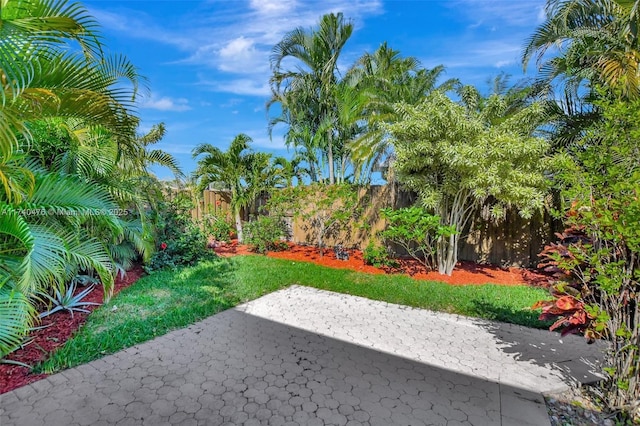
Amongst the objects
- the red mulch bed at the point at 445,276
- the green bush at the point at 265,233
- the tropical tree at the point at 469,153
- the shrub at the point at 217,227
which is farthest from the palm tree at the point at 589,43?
the shrub at the point at 217,227

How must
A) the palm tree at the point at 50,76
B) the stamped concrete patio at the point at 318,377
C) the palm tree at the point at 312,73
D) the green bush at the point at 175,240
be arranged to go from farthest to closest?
the palm tree at the point at 312,73, the green bush at the point at 175,240, the stamped concrete patio at the point at 318,377, the palm tree at the point at 50,76

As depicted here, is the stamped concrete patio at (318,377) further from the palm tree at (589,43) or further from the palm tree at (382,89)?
the palm tree at (589,43)

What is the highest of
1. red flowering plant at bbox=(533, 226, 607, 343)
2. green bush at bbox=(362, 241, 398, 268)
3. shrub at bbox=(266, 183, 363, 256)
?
shrub at bbox=(266, 183, 363, 256)

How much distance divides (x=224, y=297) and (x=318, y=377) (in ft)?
8.54

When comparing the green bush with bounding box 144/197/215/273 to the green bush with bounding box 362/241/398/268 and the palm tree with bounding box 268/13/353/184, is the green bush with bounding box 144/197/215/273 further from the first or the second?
the palm tree with bounding box 268/13/353/184

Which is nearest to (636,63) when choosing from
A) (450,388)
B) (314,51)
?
(450,388)

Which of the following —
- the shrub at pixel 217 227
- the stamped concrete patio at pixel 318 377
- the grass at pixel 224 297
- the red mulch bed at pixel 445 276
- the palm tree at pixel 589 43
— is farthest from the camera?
the shrub at pixel 217 227

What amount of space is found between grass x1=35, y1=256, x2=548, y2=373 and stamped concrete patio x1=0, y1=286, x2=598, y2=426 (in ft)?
0.87

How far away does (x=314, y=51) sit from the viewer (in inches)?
451

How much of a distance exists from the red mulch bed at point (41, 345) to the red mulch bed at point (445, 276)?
4466mm

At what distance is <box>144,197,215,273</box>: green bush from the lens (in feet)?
21.9

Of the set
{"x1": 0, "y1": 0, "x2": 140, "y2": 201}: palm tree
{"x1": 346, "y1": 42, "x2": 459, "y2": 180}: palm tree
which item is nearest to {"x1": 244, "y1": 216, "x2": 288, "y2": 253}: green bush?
{"x1": 346, "y1": 42, "x2": 459, "y2": 180}: palm tree

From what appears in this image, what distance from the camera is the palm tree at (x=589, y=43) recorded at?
4.64 meters

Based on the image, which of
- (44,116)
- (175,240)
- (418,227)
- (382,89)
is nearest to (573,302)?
(418,227)
